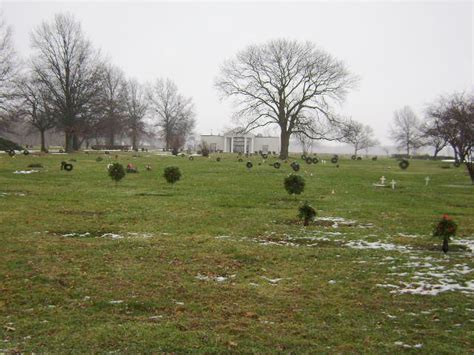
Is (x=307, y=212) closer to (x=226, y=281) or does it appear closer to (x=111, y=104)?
(x=226, y=281)

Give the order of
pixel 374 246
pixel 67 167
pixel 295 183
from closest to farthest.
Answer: pixel 374 246, pixel 295 183, pixel 67 167

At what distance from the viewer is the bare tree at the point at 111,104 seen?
56.4m

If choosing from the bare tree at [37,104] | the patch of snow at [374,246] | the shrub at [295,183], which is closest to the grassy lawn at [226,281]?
the patch of snow at [374,246]

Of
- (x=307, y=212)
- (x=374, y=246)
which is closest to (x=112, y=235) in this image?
(x=307, y=212)

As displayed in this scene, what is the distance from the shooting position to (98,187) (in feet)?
70.4

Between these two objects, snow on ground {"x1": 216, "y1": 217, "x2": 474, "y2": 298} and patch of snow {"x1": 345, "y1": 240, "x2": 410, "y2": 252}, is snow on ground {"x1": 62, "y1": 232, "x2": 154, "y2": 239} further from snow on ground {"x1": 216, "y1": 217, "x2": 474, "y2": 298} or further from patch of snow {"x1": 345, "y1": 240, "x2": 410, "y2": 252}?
patch of snow {"x1": 345, "y1": 240, "x2": 410, "y2": 252}

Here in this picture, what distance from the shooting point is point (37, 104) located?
55719 mm

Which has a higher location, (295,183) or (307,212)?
(295,183)

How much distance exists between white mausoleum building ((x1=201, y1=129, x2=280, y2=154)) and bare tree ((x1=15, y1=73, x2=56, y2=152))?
5017 cm

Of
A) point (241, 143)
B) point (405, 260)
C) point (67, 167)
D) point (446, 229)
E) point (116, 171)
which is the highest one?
point (241, 143)

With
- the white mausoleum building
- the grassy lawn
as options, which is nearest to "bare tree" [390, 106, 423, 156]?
the white mausoleum building

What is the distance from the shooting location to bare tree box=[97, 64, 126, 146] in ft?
185

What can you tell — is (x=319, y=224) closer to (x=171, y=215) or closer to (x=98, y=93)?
(x=171, y=215)

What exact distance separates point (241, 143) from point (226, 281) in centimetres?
9925
